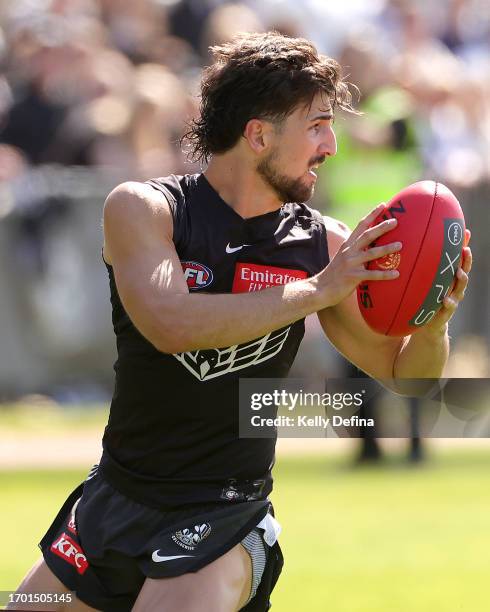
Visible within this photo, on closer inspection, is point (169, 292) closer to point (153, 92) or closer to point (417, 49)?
point (153, 92)

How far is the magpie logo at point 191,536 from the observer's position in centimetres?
355

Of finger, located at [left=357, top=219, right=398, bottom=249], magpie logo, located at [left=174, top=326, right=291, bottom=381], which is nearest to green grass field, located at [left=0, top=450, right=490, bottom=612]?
magpie logo, located at [left=174, top=326, right=291, bottom=381]

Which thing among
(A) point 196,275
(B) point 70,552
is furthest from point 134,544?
(A) point 196,275

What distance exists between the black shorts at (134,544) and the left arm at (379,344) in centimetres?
59

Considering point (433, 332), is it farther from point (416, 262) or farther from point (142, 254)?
point (142, 254)

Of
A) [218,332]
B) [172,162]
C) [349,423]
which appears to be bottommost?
[349,423]

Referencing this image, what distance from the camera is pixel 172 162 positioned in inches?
411

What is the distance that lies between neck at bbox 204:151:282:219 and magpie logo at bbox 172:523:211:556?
3.08 ft

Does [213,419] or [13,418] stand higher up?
[213,419]

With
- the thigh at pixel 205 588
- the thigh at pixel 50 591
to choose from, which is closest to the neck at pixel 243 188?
the thigh at pixel 205 588

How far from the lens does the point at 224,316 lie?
3473 mm

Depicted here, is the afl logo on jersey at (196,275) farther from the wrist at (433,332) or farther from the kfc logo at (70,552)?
the kfc logo at (70,552)

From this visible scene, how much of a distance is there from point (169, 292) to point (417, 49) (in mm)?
8616

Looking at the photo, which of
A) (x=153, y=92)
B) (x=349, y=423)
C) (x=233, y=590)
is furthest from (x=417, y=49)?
(x=233, y=590)
